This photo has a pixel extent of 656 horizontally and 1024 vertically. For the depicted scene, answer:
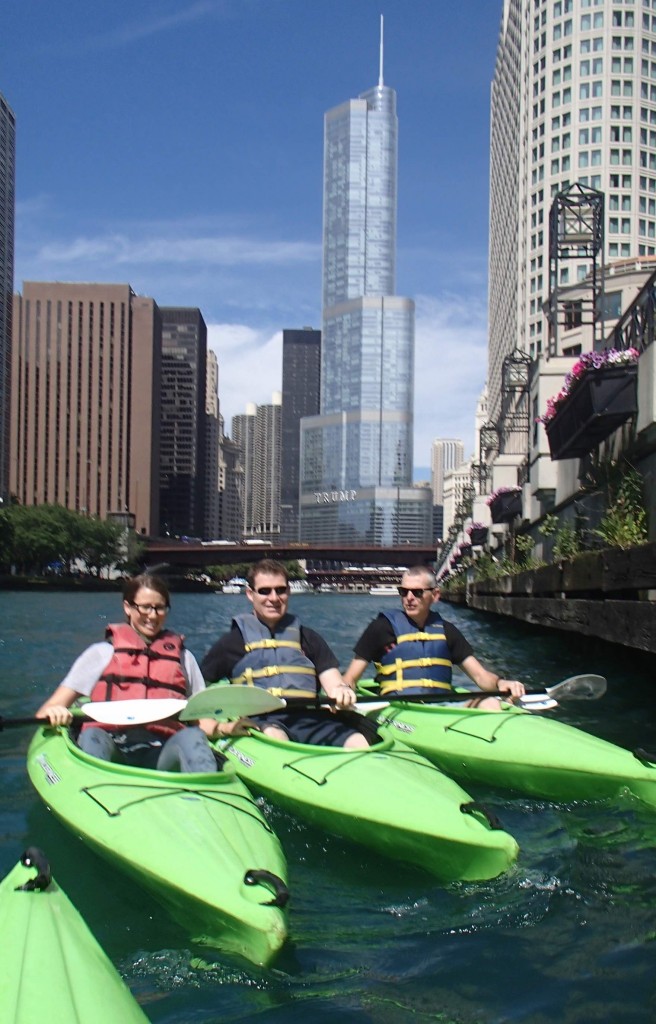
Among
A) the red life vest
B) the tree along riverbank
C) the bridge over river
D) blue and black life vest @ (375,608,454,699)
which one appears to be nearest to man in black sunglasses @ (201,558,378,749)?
the red life vest

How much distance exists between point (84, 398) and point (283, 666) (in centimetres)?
14848

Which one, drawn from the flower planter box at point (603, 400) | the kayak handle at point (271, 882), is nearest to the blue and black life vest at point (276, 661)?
the kayak handle at point (271, 882)

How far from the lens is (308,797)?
555cm

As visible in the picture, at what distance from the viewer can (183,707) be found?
19.3 feet

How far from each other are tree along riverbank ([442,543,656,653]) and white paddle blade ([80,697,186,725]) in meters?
5.87

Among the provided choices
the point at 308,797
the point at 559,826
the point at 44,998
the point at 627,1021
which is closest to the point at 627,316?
the point at 559,826

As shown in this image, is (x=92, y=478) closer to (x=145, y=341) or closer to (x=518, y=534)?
(x=145, y=341)

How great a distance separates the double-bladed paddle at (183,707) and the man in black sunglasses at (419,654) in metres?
1.49

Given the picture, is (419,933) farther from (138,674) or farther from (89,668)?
(89,668)

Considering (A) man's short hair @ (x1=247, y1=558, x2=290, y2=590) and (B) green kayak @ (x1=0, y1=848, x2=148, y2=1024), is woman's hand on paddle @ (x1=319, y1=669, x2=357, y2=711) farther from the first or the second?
(B) green kayak @ (x1=0, y1=848, x2=148, y2=1024)

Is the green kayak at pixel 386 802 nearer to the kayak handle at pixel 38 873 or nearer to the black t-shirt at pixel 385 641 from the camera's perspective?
the black t-shirt at pixel 385 641

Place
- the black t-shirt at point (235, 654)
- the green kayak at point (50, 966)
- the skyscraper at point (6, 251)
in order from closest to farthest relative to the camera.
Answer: the green kayak at point (50, 966)
the black t-shirt at point (235, 654)
the skyscraper at point (6, 251)

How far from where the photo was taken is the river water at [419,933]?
371 centimetres

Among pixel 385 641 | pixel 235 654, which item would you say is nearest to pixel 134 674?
pixel 235 654
